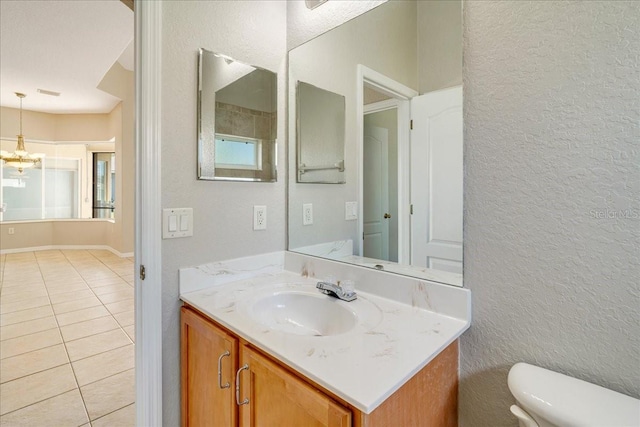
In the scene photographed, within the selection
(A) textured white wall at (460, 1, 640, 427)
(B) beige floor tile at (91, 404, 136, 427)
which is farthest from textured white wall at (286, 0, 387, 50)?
(B) beige floor tile at (91, 404, 136, 427)

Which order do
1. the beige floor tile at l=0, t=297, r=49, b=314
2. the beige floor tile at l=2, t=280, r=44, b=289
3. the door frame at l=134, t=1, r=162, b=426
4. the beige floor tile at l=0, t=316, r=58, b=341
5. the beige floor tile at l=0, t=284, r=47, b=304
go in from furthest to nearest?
1. the beige floor tile at l=2, t=280, r=44, b=289
2. the beige floor tile at l=0, t=284, r=47, b=304
3. the beige floor tile at l=0, t=297, r=49, b=314
4. the beige floor tile at l=0, t=316, r=58, b=341
5. the door frame at l=134, t=1, r=162, b=426

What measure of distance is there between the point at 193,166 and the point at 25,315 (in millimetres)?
2993

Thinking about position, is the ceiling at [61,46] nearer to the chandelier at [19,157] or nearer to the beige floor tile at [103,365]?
the chandelier at [19,157]

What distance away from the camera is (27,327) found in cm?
266

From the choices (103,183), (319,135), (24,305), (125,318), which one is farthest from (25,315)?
(103,183)

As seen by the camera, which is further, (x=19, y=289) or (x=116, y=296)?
(x=19, y=289)

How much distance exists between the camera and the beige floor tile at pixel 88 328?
2525mm

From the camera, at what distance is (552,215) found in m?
0.83

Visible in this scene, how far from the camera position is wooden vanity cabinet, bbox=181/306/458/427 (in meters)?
0.69

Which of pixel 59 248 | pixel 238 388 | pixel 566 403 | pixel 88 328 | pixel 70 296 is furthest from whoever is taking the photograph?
pixel 59 248

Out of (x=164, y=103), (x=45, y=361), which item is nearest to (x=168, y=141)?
(x=164, y=103)

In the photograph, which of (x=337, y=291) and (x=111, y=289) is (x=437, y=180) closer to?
(x=337, y=291)

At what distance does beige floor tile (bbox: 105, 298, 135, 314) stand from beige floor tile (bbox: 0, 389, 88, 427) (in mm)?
1347

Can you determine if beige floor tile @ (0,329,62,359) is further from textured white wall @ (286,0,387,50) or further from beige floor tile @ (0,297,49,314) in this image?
textured white wall @ (286,0,387,50)
